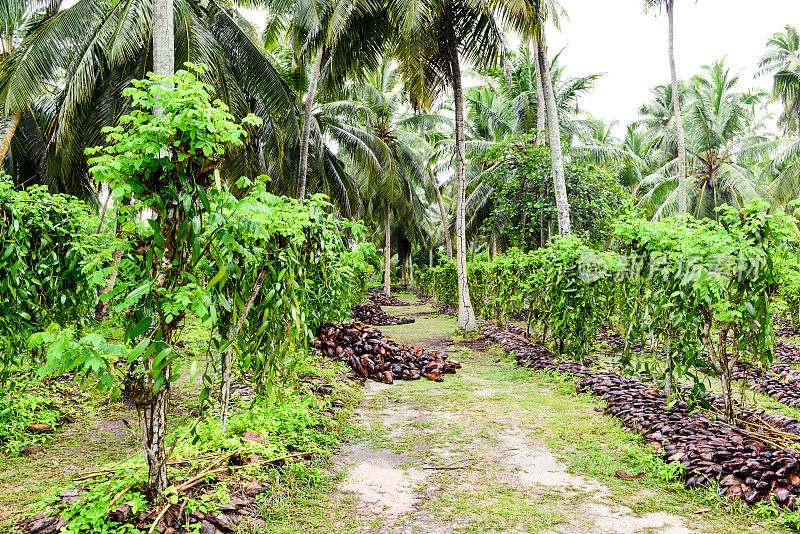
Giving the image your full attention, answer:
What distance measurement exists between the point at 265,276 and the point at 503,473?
249 cm

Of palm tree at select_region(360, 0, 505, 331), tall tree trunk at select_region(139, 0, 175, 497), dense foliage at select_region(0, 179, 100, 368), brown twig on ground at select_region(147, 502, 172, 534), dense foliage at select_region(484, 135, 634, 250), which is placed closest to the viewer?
brown twig on ground at select_region(147, 502, 172, 534)

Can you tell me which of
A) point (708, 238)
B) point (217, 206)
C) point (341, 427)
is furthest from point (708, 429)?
point (217, 206)

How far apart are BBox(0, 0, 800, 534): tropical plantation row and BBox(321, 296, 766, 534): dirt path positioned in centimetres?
35

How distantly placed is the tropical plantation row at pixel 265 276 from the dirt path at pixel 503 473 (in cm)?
35

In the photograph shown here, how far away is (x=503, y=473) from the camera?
3.96 meters

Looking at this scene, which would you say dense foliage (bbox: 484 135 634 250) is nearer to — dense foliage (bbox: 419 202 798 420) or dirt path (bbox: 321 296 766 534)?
dense foliage (bbox: 419 202 798 420)

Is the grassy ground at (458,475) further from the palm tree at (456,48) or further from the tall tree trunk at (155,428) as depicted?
the palm tree at (456,48)

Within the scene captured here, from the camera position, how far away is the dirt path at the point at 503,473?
3145 millimetres

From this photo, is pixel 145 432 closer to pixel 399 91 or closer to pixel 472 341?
pixel 472 341

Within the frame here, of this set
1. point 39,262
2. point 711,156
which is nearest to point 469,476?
point 39,262

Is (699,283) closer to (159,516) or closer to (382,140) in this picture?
(159,516)

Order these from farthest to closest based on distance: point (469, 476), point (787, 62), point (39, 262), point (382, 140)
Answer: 1. point (787, 62)
2. point (382, 140)
3. point (39, 262)
4. point (469, 476)

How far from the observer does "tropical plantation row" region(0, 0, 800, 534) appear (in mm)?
2701

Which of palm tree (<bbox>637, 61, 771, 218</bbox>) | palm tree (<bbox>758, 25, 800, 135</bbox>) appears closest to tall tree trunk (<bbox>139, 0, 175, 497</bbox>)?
palm tree (<bbox>637, 61, 771, 218</bbox>)
